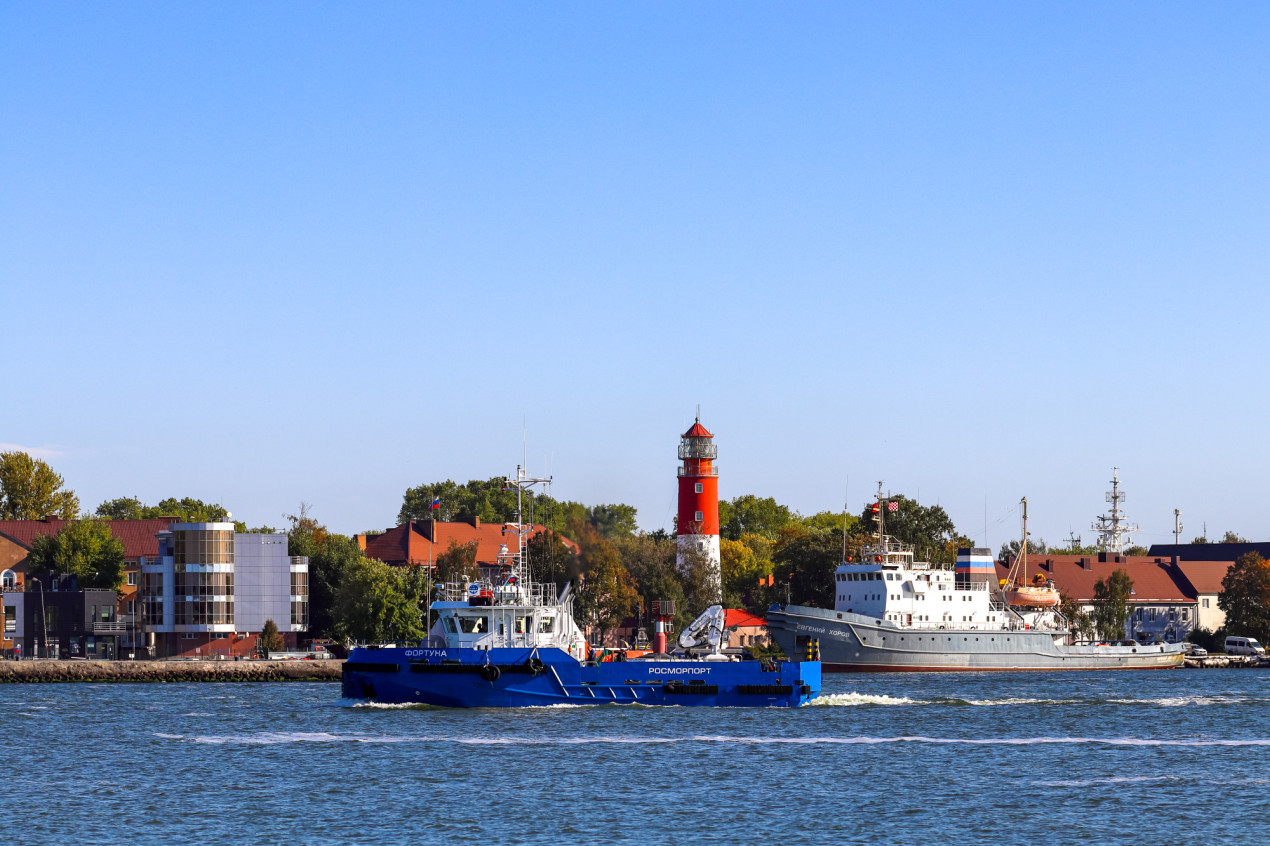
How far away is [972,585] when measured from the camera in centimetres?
9644

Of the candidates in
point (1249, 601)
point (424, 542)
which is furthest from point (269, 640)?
point (1249, 601)

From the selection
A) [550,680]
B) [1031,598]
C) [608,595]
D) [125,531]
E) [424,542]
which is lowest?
[550,680]

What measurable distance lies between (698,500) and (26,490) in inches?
2481

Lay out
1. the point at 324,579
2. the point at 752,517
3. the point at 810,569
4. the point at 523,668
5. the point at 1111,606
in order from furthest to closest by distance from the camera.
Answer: the point at 752,517 < the point at 1111,606 < the point at 810,569 < the point at 324,579 < the point at 523,668

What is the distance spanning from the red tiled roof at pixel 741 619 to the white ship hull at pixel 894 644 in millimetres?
13232

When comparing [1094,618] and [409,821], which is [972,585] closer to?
[1094,618]

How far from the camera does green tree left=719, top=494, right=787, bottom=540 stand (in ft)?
535

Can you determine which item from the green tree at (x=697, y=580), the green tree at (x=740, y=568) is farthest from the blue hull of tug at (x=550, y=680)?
the green tree at (x=740, y=568)

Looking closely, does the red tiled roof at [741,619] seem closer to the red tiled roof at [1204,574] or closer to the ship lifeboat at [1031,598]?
the ship lifeboat at [1031,598]

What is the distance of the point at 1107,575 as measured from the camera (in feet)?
429

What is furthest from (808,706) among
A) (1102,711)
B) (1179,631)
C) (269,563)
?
(1179,631)

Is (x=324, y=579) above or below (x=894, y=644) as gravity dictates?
above

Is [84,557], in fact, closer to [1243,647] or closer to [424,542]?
[424,542]

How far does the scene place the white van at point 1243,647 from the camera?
113 meters
